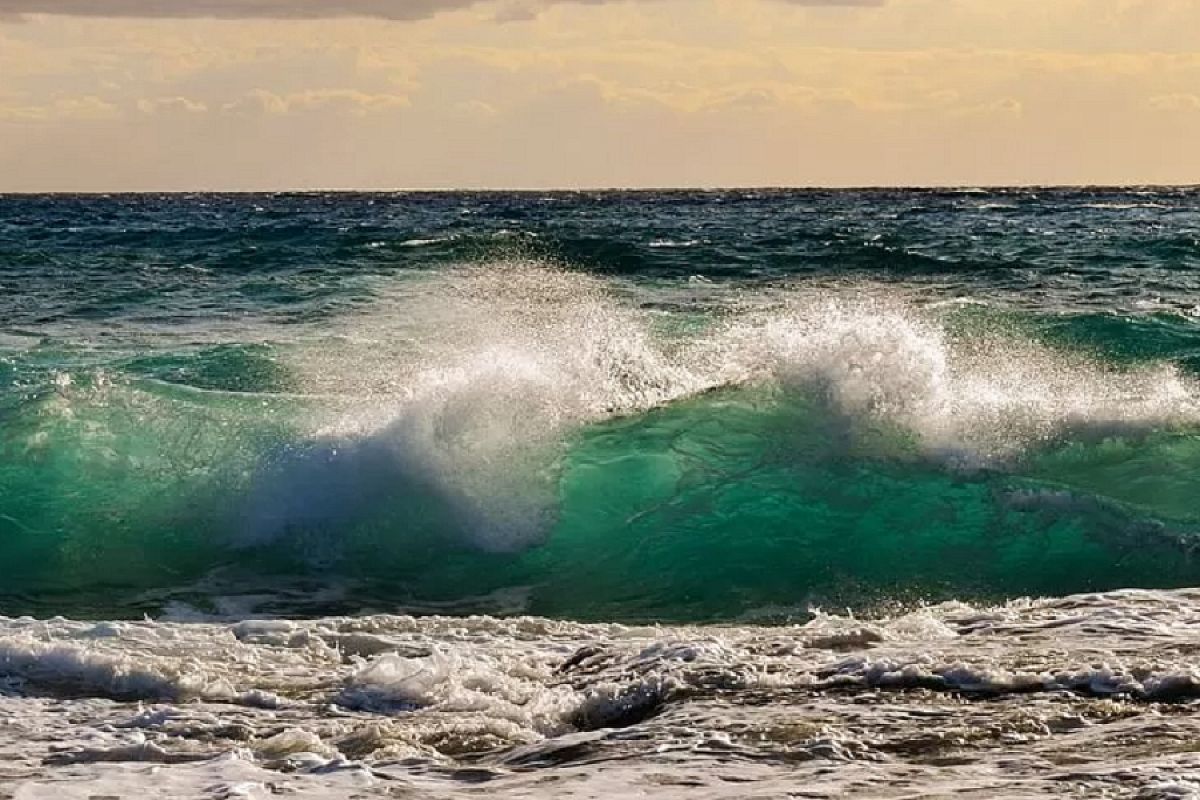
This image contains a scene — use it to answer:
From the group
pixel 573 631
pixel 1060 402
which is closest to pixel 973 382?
pixel 1060 402

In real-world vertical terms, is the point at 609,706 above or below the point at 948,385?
below

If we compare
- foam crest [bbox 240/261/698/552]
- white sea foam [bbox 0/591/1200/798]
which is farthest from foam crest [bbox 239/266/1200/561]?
white sea foam [bbox 0/591/1200/798]

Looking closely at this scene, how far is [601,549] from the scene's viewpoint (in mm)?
11273

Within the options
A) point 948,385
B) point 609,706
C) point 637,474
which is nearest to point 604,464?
point 637,474

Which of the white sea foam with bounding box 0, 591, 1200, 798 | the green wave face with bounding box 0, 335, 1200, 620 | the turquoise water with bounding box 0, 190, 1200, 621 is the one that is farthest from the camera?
the turquoise water with bounding box 0, 190, 1200, 621

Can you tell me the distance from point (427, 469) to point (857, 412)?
11.0 ft

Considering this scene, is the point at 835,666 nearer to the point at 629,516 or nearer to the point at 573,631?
the point at 573,631

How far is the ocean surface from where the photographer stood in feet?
21.3

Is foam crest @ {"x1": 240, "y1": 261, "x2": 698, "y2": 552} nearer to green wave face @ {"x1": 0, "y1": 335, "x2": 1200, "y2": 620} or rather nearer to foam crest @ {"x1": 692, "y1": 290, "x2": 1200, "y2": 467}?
green wave face @ {"x1": 0, "y1": 335, "x2": 1200, "y2": 620}

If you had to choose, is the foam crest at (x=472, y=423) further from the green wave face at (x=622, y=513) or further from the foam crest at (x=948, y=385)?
the foam crest at (x=948, y=385)

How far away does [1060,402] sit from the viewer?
1324 centimetres

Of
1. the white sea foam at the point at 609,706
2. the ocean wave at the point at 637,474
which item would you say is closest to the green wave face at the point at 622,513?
the ocean wave at the point at 637,474

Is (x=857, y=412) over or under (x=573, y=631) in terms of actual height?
over

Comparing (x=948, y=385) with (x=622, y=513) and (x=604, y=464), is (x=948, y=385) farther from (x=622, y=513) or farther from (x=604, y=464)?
(x=622, y=513)
